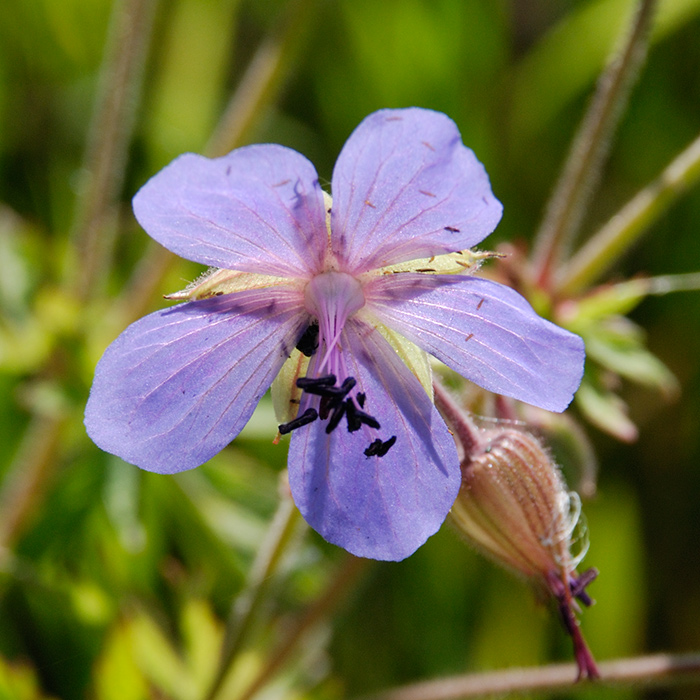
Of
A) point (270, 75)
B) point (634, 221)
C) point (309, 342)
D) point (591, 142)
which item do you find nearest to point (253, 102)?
point (270, 75)

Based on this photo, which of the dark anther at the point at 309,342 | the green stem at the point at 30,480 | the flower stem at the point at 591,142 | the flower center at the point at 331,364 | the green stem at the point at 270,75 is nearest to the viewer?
the flower center at the point at 331,364

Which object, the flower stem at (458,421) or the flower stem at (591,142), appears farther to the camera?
the flower stem at (591,142)

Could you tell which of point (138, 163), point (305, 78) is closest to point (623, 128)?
point (305, 78)

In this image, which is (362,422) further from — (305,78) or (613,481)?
(305,78)

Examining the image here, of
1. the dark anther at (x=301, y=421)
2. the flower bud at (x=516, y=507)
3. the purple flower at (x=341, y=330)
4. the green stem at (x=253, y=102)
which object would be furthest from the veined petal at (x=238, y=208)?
the green stem at (x=253, y=102)

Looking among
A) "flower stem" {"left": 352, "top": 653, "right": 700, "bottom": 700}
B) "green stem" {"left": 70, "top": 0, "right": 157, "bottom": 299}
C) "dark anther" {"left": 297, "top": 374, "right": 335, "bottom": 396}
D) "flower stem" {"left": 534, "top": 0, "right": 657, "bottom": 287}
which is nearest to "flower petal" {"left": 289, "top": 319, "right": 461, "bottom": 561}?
"dark anther" {"left": 297, "top": 374, "right": 335, "bottom": 396}

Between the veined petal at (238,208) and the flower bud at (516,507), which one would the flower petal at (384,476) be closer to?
the flower bud at (516,507)

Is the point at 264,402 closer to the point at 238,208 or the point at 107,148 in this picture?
the point at 107,148
